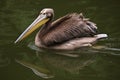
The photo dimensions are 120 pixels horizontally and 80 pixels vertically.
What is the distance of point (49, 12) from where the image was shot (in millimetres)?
8406

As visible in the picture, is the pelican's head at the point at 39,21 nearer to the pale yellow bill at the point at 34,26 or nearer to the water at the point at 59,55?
the pale yellow bill at the point at 34,26

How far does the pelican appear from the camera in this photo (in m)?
8.13

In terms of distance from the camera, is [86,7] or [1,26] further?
[86,7]

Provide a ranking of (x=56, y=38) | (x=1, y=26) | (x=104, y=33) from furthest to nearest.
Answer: (x=1, y=26), (x=104, y=33), (x=56, y=38)

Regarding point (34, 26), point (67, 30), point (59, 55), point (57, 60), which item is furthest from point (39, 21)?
point (57, 60)

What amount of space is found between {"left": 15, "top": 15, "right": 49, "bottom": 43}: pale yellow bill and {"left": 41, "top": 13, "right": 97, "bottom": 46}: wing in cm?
23

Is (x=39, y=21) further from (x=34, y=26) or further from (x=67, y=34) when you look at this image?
(x=67, y=34)

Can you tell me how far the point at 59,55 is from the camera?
8.02m

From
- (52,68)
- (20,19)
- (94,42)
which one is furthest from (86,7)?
(52,68)

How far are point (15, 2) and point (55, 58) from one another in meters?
3.84

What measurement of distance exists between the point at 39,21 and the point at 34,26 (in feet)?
0.49

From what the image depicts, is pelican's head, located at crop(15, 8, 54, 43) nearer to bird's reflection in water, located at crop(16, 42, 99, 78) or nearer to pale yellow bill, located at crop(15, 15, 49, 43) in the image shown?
pale yellow bill, located at crop(15, 15, 49, 43)

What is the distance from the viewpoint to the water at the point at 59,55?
23.5 feet

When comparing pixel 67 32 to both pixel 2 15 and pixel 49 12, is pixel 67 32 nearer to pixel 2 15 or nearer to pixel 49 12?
pixel 49 12
